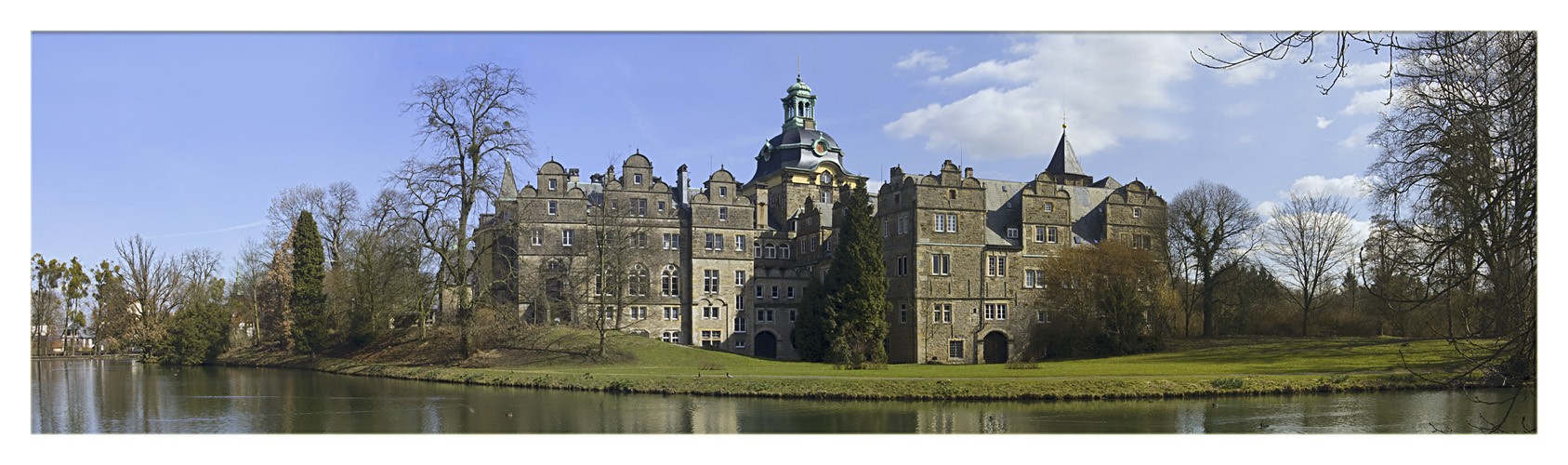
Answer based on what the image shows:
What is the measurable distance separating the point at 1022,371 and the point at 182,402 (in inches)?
1038

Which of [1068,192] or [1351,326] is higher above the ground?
[1068,192]

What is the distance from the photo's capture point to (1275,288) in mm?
55969

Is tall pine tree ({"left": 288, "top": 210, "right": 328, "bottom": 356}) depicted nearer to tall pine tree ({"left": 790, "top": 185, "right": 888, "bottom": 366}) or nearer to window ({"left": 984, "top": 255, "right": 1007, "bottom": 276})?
tall pine tree ({"left": 790, "top": 185, "right": 888, "bottom": 366})

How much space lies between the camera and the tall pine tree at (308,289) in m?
53.7

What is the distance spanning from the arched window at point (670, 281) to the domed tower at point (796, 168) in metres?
7.08

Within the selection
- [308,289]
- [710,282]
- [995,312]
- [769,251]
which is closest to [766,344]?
[710,282]

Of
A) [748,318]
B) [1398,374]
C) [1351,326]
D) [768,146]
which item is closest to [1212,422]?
[1398,374]

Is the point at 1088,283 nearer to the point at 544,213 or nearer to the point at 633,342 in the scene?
the point at 633,342

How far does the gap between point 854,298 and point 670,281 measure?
42.9 ft

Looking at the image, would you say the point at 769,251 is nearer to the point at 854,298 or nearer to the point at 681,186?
the point at 681,186

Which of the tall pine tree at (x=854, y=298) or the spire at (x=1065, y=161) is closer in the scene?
the tall pine tree at (x=854, y=298)

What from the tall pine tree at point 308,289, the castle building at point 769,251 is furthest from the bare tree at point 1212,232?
the tall pine tree at point 308,289

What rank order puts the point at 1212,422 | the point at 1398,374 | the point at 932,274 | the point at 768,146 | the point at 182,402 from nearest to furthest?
the point at 1212,422 → the point at 182,402 → the point at 1398,374 → the point at 932,274 → the point at 768,146

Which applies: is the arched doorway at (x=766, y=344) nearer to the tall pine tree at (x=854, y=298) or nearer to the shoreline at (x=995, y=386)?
the tall pine tree at (x=854, y=298)
